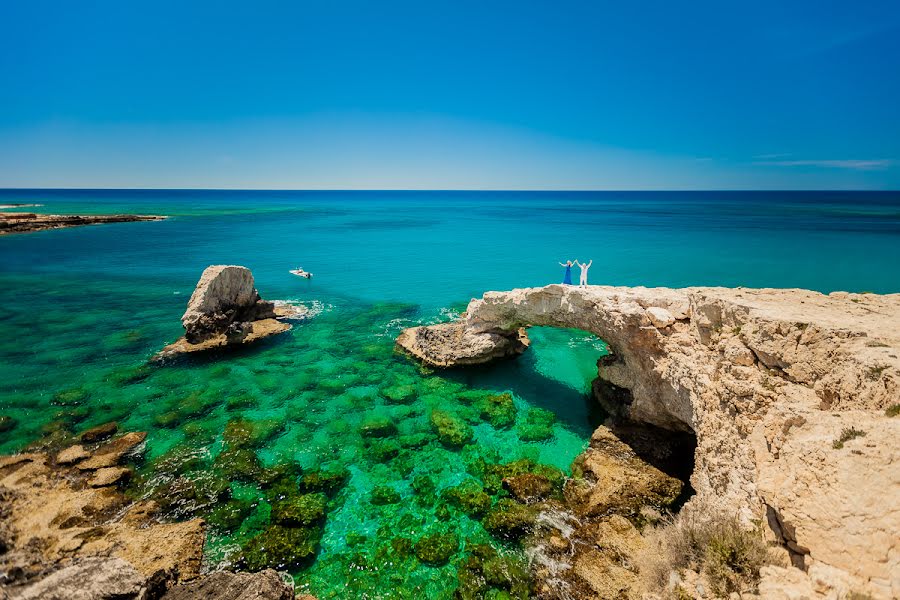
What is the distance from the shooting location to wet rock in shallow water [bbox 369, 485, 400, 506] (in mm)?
10438

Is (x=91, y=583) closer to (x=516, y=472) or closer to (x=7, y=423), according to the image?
(x=516, y=472)

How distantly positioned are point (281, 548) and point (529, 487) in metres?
6.20

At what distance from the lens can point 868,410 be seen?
6.09 m

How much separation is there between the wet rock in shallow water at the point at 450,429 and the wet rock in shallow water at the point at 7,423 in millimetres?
13829

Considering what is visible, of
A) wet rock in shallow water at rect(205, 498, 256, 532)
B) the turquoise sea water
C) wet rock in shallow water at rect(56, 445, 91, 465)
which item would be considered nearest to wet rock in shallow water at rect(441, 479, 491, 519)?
the turquoise sea water

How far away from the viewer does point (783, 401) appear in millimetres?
7434

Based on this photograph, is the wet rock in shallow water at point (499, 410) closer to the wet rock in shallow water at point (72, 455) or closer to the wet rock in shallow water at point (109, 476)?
the wet rock in shallow water at point (109, 476)

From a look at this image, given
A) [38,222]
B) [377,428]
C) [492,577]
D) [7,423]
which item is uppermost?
[38,222]

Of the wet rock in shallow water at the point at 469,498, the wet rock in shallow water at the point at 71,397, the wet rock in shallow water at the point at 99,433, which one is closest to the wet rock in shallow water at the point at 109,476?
the wet rock in shallow water at the point at 99,433

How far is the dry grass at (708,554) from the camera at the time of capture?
5746mm

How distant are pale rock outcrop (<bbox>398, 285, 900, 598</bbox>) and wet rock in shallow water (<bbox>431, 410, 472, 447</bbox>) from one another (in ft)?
18.0

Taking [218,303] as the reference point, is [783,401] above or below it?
above

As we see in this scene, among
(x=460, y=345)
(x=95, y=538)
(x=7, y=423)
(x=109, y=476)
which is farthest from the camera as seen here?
(x=460, y=345)

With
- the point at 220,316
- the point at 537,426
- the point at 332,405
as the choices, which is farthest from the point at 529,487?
the point at 220,316
